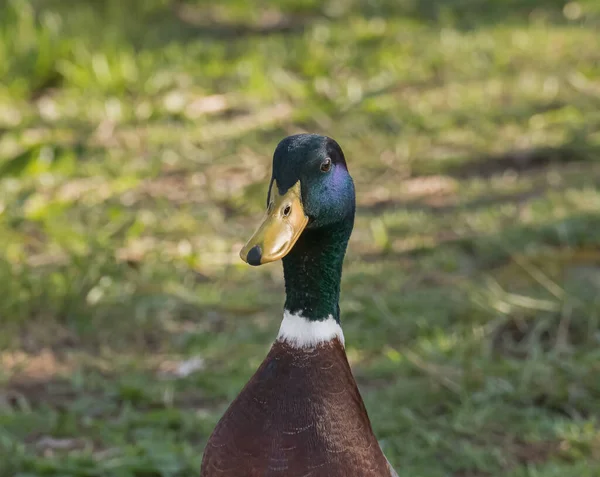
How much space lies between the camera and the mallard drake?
196 centimetres

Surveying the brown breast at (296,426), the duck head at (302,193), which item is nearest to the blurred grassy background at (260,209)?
the brown breast at (296,426)

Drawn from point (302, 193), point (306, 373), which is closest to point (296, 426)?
point (306, 373)

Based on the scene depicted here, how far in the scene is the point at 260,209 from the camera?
4.77m

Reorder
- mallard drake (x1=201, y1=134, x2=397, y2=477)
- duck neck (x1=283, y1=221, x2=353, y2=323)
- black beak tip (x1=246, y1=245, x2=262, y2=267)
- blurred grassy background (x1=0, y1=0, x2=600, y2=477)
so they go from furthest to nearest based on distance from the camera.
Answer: blurred grassy background (x1=0, y1=0, x2=600, y2=477) → duck neck (x1=283, y1=221, x2=353, y2=323) → mallard drake (x1=201, y1=134, x2=397, y2=477) → black beak tip (x1=246, y1=245, x2=262, y2=267)

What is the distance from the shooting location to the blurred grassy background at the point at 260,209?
311cm

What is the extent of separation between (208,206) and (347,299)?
1152mm

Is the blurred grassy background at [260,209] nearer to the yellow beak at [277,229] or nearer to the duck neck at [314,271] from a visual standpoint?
the duck neck at [314,271]

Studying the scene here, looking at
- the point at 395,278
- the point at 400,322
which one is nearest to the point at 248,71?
the point at 395,278

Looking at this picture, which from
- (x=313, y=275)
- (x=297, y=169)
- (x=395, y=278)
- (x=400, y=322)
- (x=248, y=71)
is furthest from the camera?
(x=248, y=71)

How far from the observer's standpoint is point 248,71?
606 centimetres

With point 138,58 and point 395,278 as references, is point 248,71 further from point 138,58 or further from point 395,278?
point 395,278

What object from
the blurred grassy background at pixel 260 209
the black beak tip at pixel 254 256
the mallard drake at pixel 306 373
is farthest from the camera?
the blurred grassy background at pixel 260 209

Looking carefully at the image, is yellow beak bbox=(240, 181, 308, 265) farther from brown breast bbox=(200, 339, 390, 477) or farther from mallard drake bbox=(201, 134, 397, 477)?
brown breast bbox=(200, 339, 390, 477)

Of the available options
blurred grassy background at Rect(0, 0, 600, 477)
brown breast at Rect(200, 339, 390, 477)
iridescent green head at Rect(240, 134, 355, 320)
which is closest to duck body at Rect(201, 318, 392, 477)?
brown breast at Rect(200, 339, 390, 477)
